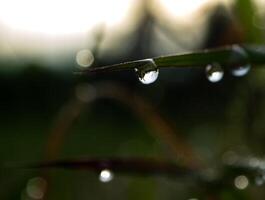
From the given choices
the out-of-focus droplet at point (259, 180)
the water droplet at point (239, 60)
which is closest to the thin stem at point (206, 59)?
the water droplet at point (239, 60)

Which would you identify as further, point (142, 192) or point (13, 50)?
point (13, 50)

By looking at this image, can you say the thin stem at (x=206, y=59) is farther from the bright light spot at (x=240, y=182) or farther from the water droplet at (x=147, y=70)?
the bright light spot at (x=240, y=182)

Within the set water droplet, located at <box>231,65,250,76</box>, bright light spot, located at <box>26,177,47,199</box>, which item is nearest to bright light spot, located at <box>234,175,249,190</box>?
water droplet, located at <box>231,65,250,76</box>

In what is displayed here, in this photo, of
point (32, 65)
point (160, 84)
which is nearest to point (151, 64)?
point (32, 65)

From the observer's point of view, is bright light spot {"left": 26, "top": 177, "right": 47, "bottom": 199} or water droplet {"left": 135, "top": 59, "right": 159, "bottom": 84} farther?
bright light spot {"left": 26, "top": 177, "right": 47, "bottom": 199}

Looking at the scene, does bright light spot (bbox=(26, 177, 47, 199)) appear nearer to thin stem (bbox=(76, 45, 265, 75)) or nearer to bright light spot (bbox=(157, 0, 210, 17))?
bright light spot (bbox=(157, 0, 210, 17))

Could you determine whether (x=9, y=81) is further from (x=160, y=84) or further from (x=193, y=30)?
(x=193, y=30)
